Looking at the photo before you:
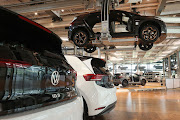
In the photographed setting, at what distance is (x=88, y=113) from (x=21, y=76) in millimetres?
2149

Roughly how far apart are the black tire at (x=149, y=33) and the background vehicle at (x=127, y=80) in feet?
27.8

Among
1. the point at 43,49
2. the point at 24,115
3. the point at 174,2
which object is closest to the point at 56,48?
the point at 43,49

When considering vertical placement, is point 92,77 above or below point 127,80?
above

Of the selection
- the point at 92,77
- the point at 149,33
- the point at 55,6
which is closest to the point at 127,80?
the point at 149,33

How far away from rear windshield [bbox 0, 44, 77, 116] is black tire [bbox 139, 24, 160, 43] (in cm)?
504

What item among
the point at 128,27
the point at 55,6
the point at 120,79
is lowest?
the point at 120,79

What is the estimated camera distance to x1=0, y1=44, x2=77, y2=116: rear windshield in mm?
802

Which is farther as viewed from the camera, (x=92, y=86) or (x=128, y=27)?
(x=128, y=27)

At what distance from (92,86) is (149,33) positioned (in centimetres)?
392

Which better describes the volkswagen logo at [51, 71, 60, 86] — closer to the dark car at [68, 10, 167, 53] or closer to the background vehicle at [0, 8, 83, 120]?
the background vehicle at [0, 8, 83, 120]

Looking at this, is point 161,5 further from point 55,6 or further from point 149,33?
point 55,6

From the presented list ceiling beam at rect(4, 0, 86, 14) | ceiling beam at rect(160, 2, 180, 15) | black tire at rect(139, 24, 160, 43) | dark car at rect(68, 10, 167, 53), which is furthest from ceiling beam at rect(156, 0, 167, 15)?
ceiling beam at rect(4, 0, 86, 14)

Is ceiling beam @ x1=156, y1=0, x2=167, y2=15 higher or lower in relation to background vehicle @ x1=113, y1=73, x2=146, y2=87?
higher

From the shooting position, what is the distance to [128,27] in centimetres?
589
